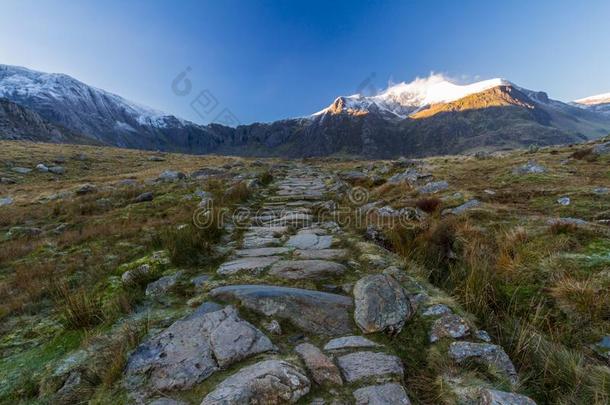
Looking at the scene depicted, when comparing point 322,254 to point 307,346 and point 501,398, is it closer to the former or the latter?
point 307,346

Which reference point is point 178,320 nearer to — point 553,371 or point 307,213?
point 553,371

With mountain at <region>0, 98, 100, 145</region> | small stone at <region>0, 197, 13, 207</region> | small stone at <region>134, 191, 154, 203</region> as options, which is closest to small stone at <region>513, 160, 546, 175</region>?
small stone at <region>134, 191, 154, 203</region>

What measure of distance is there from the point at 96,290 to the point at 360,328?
328 centimetres

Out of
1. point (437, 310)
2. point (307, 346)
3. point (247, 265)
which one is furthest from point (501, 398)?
point (247, 265)

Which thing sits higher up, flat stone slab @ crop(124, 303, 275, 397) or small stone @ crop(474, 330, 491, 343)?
flat stone slab @ crop(124, 303, 275, 397)

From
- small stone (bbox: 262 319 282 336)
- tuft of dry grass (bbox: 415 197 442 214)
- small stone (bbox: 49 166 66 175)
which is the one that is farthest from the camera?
small stone (bbox: 49 166 66 175)

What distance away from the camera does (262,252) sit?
4.65m

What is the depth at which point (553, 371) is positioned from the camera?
2084 millimetres

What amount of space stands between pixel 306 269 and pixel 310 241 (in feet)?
4.64

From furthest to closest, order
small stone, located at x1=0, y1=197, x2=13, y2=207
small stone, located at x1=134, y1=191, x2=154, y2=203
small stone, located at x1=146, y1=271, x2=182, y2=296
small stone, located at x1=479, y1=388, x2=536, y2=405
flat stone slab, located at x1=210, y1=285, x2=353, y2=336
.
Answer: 1. small stone, located at x1=0, y1=197, x2=13, y2=207
2. small stone, located at x1=134, y1=191, x2=154, y2=203
3. small stone, located at x1=146, y1=271, x2=182, y2=296
4. flat stone slab, located at x1=210, y1=285, x2=353, y2=336
5. small stone, located at x1=479, y1=388, x2=536, y2=405

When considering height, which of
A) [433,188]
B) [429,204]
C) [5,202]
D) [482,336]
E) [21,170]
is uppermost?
[21,170]

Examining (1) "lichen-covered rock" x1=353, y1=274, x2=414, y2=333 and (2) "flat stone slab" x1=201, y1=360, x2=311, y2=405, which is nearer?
(2) "flat stone slab" x1=201, y1=360, x2=311, y2=405

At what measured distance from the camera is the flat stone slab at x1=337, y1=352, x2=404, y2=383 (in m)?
2.04

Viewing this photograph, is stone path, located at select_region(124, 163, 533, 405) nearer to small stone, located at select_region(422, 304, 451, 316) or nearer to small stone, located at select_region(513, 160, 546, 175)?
small stone, located at select_region(422, 304, 451, 316)
